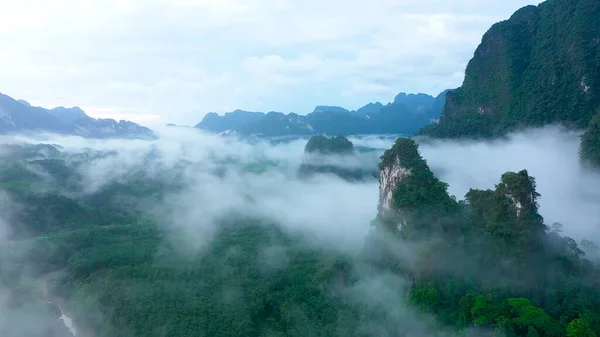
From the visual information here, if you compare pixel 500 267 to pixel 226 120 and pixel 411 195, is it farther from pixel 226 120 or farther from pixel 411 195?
pixel 226 120

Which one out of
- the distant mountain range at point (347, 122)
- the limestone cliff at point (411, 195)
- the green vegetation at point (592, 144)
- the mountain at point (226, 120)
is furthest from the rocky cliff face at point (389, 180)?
the mountain at point (226, 120)

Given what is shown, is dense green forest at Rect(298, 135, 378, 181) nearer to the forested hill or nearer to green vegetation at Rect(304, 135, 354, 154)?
green vegetation at Rect(304, 135, 354, 154)

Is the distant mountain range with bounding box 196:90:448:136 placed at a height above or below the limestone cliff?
above

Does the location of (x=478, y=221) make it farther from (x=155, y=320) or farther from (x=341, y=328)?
(x=155, y=320)

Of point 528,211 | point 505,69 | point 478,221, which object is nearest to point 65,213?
point 478,221

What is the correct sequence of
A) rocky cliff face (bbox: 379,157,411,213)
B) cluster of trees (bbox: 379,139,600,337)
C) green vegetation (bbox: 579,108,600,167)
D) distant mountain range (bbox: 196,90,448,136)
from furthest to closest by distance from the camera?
1. distant mountain range (bbox: 196,90,448,136)
2. green vegetation (bbox: 579,108,600,167)
3. rocky cliff face (bbox: 379,157,411,213)
4. cluster of trees (bbox: 379,139,600,337)

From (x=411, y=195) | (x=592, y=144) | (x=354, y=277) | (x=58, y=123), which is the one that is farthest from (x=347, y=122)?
(x=354, y=277)

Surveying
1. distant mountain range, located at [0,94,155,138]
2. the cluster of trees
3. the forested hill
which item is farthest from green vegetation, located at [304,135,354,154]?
distant mountain range, located at [0,94,155,138]

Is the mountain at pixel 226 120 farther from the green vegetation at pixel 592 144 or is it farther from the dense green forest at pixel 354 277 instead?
the green vegetation at pixel 592 144
